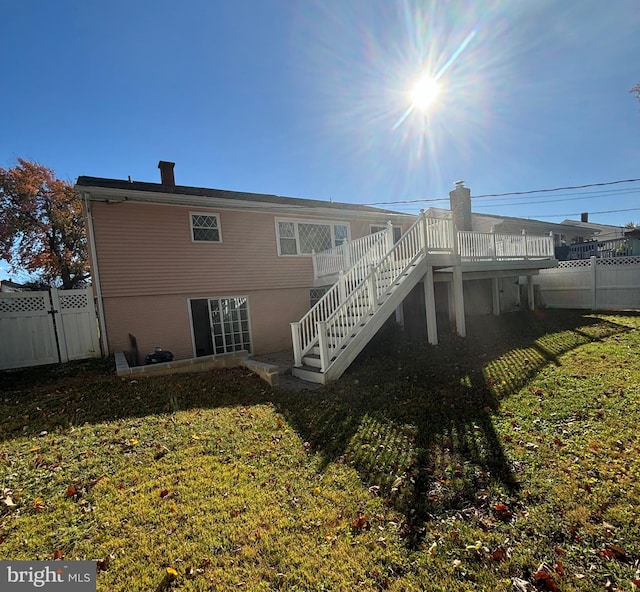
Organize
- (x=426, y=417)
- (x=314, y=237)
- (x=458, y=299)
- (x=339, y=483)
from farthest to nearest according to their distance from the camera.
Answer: (x=314, y=237) < (x=458, y=299) < (x=426, y=417) < (x=339, y=483)

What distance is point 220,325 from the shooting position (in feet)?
32.4

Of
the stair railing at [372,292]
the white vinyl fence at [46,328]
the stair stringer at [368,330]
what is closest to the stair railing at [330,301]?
the stair railing at [372,292]

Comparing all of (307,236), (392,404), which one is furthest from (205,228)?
(392,404)

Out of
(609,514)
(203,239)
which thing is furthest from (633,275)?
(203,239)

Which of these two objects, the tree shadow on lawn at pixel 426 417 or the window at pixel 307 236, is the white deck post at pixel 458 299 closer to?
the tree shadow on lawn at pixel 426 417

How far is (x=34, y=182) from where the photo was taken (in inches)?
834

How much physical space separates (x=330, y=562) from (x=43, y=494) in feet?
9.16

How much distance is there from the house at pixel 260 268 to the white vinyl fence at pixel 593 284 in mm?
4531

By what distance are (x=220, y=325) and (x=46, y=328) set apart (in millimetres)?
4394

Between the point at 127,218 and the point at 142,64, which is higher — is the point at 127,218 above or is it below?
below

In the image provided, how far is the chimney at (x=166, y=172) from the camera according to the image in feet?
34.9

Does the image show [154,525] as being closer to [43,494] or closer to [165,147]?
[43,494]

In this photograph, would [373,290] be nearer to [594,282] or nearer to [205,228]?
[205,228]

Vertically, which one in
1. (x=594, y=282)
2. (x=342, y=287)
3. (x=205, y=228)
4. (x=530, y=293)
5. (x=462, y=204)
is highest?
(x=462, y=204)
